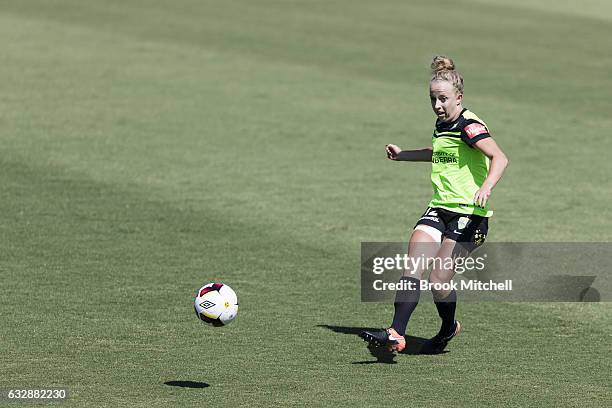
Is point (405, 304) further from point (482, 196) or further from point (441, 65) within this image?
point (441, 65)

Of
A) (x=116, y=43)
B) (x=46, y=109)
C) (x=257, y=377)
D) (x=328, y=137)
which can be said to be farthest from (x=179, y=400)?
(x=116, y=43)

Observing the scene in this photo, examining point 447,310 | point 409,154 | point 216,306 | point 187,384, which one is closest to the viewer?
point 187,384

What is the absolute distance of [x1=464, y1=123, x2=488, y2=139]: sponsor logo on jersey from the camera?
971 centimetres

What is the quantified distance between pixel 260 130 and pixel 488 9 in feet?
46.2

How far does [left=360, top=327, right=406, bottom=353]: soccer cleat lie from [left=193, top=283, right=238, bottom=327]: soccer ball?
1043 mm

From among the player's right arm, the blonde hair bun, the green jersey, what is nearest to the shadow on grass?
the green jersey

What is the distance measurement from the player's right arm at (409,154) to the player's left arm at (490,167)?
706mm

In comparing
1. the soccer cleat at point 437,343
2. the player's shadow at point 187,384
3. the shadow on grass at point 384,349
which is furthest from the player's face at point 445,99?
the player's shadow at point 187,384

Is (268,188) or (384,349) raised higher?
(268,188)

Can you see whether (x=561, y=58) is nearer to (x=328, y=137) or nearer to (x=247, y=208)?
(x=328, y=137)

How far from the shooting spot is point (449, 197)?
9.93m

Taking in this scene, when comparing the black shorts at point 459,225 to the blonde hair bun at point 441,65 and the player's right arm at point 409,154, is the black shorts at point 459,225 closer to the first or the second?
the player's right arm at point 409,154

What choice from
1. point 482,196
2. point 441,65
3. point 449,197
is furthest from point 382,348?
point 441,65

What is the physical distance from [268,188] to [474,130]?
698 centimetres
